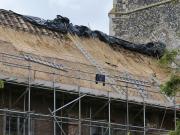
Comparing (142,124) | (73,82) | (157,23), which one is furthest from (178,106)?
(157,23)

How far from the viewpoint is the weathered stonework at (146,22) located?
37.7m

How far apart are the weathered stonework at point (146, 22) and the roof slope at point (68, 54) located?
224 inches

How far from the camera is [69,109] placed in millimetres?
25641

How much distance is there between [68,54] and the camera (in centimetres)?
2803

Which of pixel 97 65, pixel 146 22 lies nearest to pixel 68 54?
pixel 97 65

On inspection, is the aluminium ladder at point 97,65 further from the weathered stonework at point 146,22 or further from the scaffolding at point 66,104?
the weathered stonework at point 146,22

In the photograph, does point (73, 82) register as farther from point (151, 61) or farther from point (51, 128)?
point (151, 61)

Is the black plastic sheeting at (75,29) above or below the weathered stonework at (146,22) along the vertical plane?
below

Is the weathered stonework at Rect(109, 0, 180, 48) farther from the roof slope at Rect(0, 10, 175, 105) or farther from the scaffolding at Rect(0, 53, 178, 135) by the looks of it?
the scaffolding at Rect(0, 53, 178, 135)

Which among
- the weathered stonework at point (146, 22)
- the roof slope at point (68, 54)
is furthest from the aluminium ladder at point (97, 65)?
the weathered stonework at point (146, 22)

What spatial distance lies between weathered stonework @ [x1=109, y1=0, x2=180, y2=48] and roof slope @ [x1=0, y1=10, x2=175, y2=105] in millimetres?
5692

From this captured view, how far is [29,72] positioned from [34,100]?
1453mm

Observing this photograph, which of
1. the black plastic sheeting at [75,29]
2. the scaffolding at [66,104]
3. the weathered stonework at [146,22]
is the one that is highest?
the weathered stonework at [146,22]

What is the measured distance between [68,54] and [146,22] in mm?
11709
